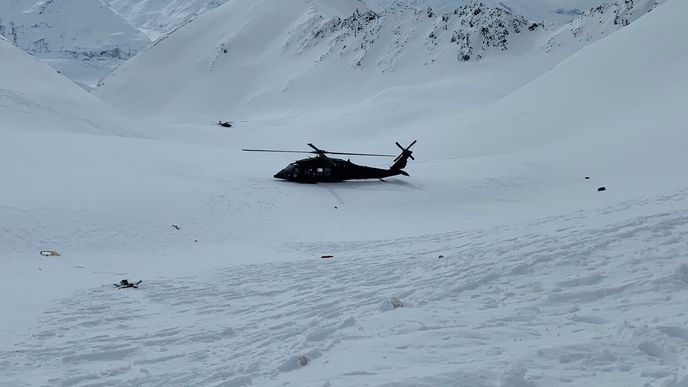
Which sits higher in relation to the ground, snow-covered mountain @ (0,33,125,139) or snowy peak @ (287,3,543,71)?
snowy peak @ (287,3,543,71)

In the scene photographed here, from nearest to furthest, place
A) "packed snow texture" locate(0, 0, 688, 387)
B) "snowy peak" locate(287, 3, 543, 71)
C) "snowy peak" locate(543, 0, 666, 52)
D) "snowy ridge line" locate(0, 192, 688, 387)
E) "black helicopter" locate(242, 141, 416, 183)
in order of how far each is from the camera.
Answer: "snowy ridge line" locate(0, 192, 688, 387) → "packed snow texture" locate(0, 0, 688, 387) → "black helicopter" locate(242, 141, 416, 183) → "snowy peak" locate(543, 0, 666, 52) → "snowy peak" locate(287, 3, 543, 71)

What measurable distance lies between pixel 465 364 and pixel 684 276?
481 centimetres

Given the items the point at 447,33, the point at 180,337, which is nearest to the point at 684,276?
the point at 180,337

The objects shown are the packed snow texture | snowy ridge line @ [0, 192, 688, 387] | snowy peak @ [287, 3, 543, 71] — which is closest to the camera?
snowy ridge line @ [0, 192, 688, 387]

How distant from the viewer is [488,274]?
1127cm

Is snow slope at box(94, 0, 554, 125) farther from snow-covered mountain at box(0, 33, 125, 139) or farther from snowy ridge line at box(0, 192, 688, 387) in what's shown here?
snowy ridge line at box(0, 192, 688, 387)

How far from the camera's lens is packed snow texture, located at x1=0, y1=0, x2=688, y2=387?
784 cm

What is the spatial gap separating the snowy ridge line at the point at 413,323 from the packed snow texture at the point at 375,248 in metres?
0.05

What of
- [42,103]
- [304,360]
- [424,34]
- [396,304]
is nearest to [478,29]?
[424,34]

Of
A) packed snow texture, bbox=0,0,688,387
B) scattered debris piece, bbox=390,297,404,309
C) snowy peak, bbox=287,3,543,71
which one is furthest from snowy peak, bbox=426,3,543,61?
scattered debris piece, bbox=390,297,404,309

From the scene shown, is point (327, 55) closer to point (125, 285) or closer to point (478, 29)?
point (478, 29)

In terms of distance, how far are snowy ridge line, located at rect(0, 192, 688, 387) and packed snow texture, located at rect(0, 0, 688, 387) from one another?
0.05 metres

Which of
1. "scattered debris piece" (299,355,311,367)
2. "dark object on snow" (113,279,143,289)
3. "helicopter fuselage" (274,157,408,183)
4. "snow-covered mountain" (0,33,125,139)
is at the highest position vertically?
"snow-covered mountain" (0,33,125,139)

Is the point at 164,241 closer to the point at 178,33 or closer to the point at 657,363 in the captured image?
the point at 657,363
